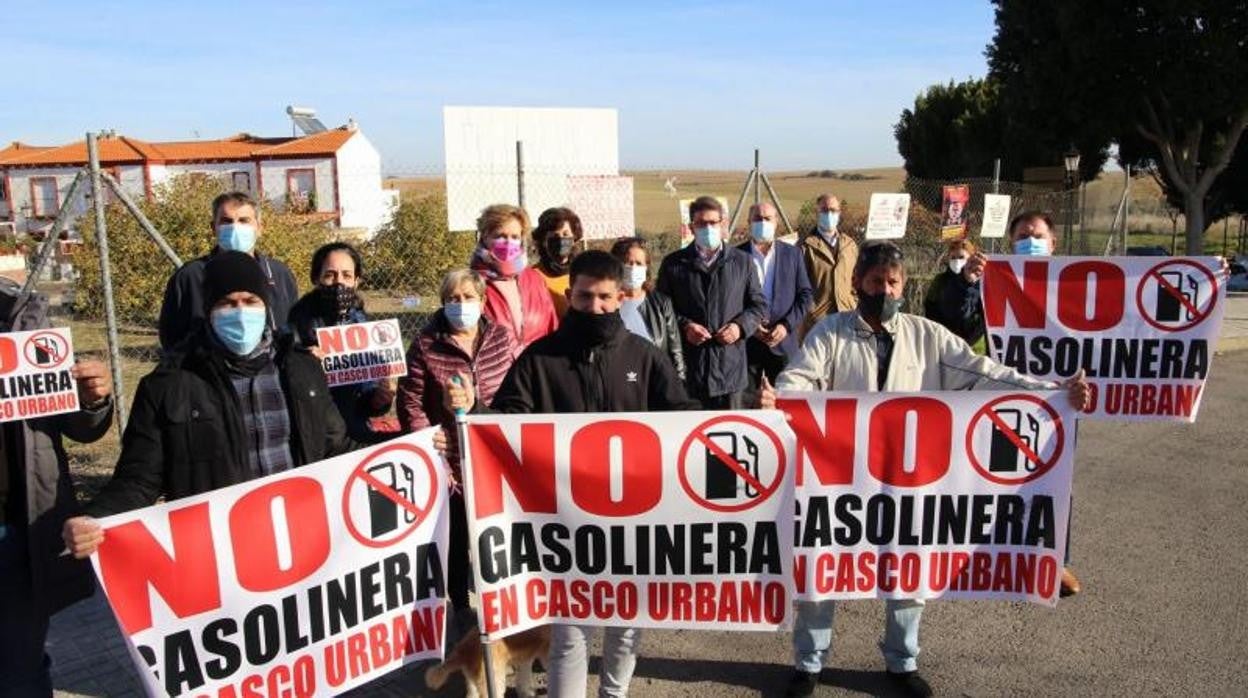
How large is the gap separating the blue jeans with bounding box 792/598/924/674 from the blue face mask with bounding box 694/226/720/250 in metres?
2.57

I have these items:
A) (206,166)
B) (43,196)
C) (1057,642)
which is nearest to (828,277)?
(1057,642)

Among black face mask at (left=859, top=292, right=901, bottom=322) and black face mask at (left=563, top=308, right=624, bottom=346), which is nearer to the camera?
black face mask at (left=563, top=308, right=624, bottom=346)

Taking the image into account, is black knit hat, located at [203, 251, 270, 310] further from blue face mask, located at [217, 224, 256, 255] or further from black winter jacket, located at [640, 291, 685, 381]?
black winter jacket, located at [640, 291, 685, 381]

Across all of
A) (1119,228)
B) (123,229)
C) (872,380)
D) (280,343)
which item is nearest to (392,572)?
(280,343)

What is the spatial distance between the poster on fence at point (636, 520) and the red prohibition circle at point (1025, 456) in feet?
2.54

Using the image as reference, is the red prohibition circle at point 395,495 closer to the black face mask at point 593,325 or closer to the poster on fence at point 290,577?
the poster on fence at point 290,577

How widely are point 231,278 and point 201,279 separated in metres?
1.67

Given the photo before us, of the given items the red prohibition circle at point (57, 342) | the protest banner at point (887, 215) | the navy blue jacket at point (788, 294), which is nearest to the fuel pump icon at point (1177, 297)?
the navy blue jacket at point (788, 294)

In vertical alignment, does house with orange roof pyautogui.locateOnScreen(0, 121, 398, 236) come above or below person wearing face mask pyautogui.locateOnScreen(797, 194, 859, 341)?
above

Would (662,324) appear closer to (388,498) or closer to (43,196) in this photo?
(388,498)

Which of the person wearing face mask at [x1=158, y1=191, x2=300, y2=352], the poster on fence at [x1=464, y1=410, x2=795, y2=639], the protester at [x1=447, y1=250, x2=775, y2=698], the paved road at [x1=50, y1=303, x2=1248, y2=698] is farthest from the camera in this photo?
the person wearing face mask at [x1=158, y1=191, x2=300, y2=352]

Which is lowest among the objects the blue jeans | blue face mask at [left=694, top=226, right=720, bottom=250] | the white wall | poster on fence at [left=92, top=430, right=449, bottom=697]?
the blue jeans

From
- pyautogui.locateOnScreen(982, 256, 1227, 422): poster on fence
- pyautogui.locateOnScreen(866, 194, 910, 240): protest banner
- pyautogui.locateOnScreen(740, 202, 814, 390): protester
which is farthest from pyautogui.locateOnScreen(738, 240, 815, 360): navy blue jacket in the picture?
pyautogui.locateOnScreen(866, 194, 910, 240): protest banner

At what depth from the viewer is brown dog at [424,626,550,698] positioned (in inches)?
140
